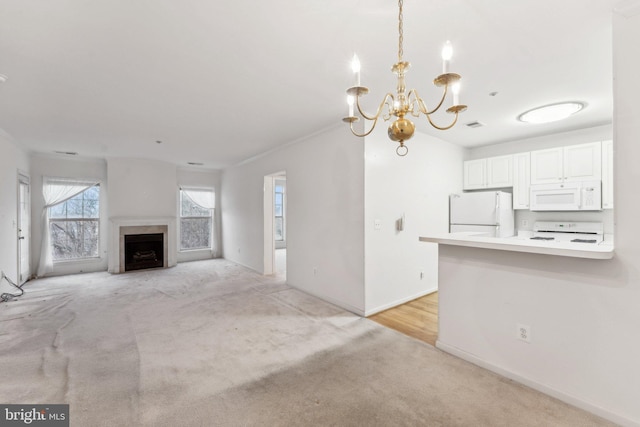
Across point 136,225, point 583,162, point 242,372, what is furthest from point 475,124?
point 136,225

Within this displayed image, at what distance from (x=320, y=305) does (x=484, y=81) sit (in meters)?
3.24

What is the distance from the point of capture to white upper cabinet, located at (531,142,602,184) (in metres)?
3.69

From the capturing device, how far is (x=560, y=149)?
13.0 ft

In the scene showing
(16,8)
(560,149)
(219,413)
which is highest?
(16,8)

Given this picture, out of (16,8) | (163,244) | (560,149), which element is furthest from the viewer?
(163,244)

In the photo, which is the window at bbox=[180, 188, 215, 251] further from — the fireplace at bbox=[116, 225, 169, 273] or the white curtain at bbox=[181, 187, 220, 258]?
the fireplace at bbox=[116, 225, 169, 273]

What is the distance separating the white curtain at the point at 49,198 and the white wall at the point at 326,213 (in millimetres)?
4048

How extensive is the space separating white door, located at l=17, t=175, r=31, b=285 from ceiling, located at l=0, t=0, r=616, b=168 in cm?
188

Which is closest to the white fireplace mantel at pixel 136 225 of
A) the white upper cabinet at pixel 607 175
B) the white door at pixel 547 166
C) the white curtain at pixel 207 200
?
the white curtain at pixel 207 200

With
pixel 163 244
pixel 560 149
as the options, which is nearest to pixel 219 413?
pixel 560 149

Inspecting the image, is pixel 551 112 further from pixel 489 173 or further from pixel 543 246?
pixel 543 246

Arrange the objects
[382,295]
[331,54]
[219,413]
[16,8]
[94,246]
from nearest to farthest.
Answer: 1. [16,8]
2. [219,413]
3. [331,54]
4. [382,295]
5. [94,246]

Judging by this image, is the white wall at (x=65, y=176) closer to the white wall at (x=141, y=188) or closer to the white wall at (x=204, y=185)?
the white wall at (x=141, y=188)

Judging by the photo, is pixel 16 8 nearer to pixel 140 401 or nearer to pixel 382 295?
pixel 140 401
